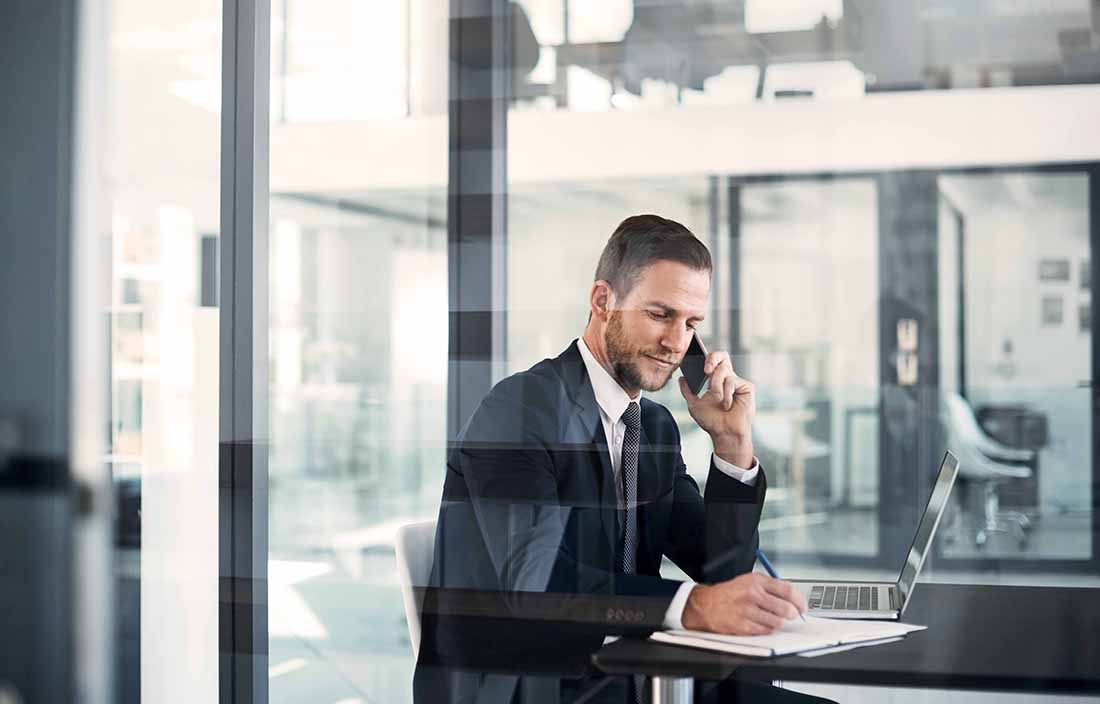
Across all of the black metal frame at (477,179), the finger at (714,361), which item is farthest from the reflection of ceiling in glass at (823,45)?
the finger at (714,361)

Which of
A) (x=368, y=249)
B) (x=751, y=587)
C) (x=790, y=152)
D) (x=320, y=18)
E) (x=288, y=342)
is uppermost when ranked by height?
(x=320, y=18)

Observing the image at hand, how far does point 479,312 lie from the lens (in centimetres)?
236

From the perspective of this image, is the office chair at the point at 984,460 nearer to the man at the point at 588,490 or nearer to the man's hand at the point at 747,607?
the man at the point at 588,490

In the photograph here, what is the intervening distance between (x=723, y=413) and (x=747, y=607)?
598mm

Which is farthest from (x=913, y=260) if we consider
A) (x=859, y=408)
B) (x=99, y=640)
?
(x=99, y=640)

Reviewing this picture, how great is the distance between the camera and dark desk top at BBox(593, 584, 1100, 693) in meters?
1.23

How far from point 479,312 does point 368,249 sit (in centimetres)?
33

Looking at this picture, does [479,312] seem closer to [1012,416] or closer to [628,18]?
[628,18]

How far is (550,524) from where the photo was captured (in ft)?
5.90

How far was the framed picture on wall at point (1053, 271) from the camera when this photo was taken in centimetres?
276

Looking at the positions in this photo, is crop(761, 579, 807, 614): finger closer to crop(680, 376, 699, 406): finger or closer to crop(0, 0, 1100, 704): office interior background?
crop(0, 0, 1100, 704): office interior background

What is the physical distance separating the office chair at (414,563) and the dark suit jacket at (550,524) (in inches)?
1.1

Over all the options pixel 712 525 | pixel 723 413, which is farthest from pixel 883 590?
pixel 723 413

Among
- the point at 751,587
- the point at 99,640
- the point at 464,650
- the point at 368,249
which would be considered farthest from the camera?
the point at 368,249
